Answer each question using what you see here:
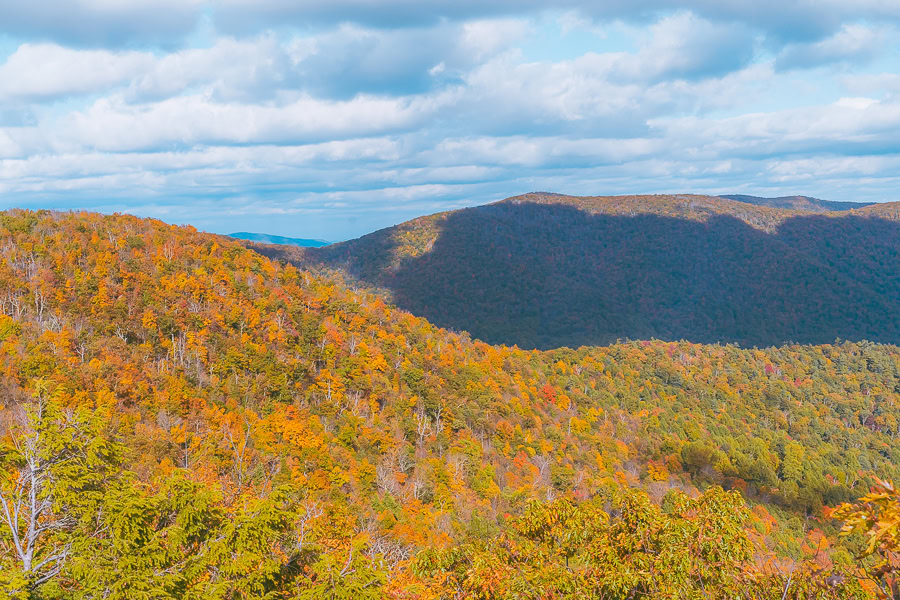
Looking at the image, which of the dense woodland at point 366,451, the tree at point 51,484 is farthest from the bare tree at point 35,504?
the dense woodland at point 366,451

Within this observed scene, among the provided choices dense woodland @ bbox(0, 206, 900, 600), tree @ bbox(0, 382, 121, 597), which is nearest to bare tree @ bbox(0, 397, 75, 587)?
tree @ bbox(0, 382, 121, 597)

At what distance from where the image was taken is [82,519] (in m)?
12.8

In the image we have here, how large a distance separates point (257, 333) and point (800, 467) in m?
108

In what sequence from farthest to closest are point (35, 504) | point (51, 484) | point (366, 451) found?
point (366, 451), point (35, 504), point (51, 484)

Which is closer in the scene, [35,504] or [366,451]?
[35,504]

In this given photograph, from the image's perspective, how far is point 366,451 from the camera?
65.9m

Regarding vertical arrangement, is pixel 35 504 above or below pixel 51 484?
below

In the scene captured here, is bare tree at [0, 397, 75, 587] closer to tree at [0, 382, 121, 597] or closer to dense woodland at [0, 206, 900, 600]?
tree at [0, 382, 121, 597]

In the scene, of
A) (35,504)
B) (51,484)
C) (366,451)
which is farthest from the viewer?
(366,451)

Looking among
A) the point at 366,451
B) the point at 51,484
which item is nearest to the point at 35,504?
the point at 51,484

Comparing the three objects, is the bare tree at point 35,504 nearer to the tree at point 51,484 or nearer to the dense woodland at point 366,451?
the tree at point 51,484

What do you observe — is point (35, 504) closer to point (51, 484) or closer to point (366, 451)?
point (51, 484)

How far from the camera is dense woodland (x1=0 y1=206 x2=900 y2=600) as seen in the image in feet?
40.6

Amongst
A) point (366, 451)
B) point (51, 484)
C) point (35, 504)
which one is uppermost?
point (51, 484)
